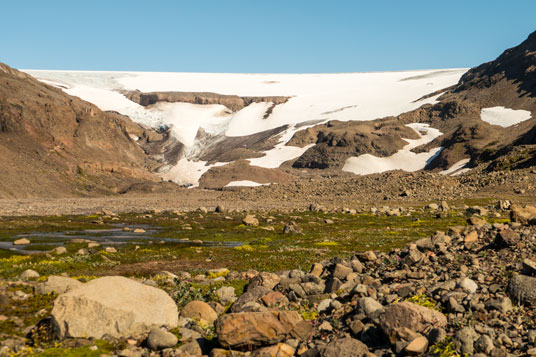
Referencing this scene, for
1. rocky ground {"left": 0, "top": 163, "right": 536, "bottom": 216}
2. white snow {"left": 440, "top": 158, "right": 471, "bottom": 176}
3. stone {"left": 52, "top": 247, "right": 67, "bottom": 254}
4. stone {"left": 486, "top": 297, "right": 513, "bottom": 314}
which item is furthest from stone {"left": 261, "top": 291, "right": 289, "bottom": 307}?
white snow {"left": 440, "top": 158, "right": 471, "bottom": 176}

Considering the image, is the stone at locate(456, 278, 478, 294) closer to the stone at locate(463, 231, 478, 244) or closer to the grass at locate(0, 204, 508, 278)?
the stone at locate(463, 231, 478, 244)

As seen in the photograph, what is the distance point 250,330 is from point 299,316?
2.04 meters

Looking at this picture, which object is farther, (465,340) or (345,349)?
(345,349)

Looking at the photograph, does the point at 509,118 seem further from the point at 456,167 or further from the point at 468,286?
the point at 468,286

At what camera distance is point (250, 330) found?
1498 centimetres

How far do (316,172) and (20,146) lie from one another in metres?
103

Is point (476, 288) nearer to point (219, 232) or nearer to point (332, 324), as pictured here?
point (332, 324)

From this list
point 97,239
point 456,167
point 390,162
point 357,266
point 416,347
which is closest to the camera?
point 416,347

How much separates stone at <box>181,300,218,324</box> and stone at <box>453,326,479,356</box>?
9.09 m

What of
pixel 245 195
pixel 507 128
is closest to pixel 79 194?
pixel 245 195

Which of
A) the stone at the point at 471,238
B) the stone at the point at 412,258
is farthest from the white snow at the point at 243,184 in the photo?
the stone at the point at 412,258

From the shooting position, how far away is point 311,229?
189ft

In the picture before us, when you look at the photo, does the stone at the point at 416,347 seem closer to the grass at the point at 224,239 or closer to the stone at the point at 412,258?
the stone at the point at 412,258

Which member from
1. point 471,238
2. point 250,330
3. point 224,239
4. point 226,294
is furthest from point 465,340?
point 224,239
